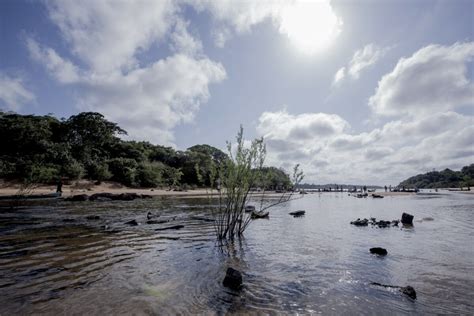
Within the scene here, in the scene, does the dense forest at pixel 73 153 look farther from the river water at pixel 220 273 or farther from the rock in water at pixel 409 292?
the rock in water at pixel 409 292

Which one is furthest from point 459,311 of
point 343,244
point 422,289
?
point 343,244

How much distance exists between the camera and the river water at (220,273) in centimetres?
559

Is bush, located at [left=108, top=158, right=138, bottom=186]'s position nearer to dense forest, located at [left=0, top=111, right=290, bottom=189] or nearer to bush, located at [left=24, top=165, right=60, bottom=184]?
dense forest, located at [left=0, top=111, right=290, bottom=189]

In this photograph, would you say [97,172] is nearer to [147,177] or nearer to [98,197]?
[147,177]

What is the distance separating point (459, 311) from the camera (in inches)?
218

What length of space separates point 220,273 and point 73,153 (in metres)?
65.8

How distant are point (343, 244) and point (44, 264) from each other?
1143 cm

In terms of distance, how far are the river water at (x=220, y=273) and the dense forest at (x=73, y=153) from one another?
3276cm

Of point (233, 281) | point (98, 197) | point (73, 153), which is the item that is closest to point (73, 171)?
point (73, 153)

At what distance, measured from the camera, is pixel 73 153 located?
202 ft

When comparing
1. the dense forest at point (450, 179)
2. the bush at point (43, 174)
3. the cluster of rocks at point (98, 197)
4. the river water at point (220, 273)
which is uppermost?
the dense forest at point (450, 179)

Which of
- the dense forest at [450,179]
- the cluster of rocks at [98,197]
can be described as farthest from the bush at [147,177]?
the dense forest at [450,179]

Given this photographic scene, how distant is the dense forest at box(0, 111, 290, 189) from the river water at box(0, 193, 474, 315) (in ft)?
107

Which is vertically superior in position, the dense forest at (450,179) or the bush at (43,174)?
the dense forest at (450,179)
